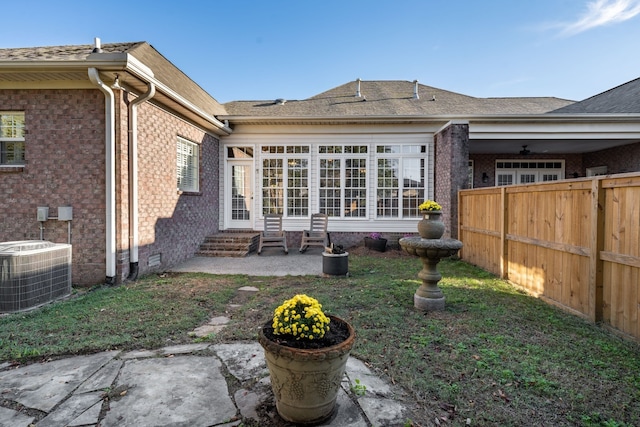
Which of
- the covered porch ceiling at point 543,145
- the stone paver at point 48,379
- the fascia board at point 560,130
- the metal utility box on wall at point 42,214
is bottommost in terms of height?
the stone paver at point 48,379

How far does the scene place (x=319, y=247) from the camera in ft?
30.1

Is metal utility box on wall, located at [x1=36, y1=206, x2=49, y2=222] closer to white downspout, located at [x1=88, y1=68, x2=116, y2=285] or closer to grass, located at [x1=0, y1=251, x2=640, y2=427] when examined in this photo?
white downspout, located at [x1=88, y1=68, x2=116, y2=285]

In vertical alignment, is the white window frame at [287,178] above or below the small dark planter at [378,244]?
above

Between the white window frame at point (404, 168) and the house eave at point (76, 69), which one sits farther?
the white window frame at point (404, 168)

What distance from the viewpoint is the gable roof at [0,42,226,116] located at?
472 cm

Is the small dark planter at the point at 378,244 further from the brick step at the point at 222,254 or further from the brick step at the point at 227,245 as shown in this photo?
the brick step at the point at 222,254

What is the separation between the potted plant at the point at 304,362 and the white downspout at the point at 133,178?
4.61m

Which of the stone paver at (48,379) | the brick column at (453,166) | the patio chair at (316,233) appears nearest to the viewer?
the stone paver at (48,379)

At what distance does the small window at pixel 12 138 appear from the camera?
17.8ft

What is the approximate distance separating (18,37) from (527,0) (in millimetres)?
13124

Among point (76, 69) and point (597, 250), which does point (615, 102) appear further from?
point (76, 69)

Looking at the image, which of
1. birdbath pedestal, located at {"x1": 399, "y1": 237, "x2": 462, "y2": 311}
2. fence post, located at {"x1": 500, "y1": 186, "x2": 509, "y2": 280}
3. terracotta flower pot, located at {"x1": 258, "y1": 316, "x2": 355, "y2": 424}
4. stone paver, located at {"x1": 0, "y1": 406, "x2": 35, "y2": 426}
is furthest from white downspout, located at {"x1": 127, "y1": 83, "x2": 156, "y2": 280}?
fence post, located at {"x1": 500, "y1": 186, "x2": 509, "y2": 280}

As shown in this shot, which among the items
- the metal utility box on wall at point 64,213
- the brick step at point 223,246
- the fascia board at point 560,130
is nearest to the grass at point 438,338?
the metal utility box on wall at point 64,213

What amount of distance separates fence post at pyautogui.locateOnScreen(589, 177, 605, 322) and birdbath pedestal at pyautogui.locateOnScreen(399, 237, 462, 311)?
4.57ft
